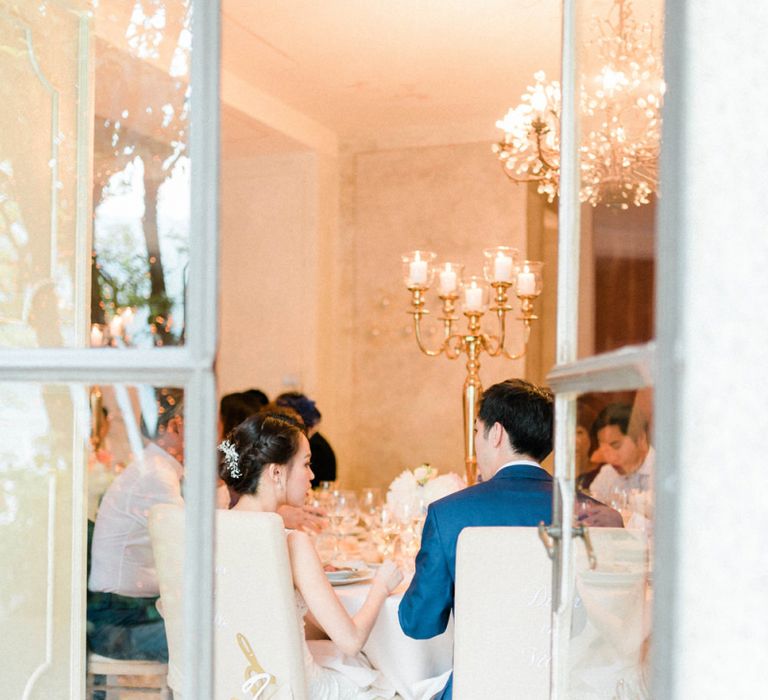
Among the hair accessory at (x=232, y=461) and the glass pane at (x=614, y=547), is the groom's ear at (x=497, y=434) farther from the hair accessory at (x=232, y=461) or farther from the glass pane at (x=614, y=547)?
the glass pane at (x=614, y=547)

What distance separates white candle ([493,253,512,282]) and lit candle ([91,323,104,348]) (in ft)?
8.13

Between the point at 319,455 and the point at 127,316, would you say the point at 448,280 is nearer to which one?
the point at 319,455

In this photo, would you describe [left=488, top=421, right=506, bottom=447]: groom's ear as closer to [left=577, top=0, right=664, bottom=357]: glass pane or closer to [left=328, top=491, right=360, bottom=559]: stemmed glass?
[left=328, top=491, right=360, bottom=559]: stemmed glass

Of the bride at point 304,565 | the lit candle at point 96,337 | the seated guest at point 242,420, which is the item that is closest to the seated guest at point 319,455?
the seated guest at point 242,420

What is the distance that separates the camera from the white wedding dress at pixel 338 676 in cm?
242

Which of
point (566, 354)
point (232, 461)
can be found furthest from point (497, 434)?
point (566, 354)

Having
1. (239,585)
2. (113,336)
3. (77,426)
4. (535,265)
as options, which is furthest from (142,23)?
(535,265)

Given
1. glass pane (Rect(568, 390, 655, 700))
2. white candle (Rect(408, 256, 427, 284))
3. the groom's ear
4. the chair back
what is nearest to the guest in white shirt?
glass pane (Rect(568, 390, 655, 700))

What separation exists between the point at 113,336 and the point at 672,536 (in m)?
0.77

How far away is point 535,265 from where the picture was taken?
371 cm

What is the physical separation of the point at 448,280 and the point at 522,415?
1.26 m

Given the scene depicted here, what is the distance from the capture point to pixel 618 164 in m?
1.19

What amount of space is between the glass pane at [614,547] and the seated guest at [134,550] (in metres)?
0.54

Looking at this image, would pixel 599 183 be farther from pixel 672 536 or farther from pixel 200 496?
pixel 200 496
